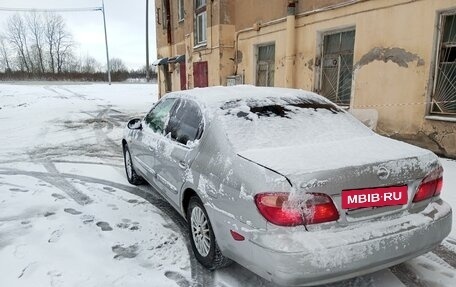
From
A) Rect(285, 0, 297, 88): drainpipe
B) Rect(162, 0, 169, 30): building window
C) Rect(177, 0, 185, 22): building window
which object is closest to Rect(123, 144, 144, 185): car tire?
Rect(285, 0, 297, 88): drainpipe

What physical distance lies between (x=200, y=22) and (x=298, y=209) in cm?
1467

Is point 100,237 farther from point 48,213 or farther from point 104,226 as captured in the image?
point 48,213

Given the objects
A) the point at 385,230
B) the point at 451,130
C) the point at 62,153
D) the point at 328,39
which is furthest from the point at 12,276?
the point at 328,39

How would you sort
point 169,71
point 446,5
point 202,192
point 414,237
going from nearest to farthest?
point 414,237 → point 202,192 → point 446,5 → point 169,71

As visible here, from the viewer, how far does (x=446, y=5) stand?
6.05m

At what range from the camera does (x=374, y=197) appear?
2.22m

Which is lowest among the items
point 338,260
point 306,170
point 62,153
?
point 62,153

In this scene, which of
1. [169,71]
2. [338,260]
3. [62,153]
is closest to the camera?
[338,260]

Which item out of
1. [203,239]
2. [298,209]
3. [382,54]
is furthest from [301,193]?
[382,54]

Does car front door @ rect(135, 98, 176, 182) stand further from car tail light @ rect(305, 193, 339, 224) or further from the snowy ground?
car tail light @ rect(305, 193, 339, 224)

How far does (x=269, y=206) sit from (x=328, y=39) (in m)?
7.85

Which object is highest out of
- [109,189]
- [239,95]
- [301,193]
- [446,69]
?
[446,69]

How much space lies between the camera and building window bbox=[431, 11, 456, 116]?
20.4 ft

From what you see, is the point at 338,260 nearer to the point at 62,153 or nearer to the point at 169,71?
the point at 62,153
